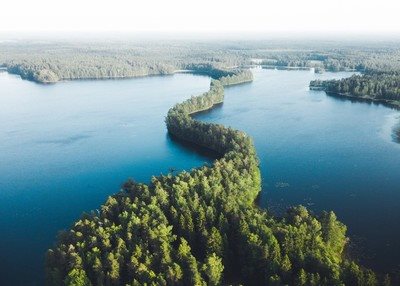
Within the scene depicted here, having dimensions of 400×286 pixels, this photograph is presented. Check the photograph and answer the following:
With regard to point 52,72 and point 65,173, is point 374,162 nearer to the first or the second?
point 65,173

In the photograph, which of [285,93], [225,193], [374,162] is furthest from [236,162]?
[285,93]

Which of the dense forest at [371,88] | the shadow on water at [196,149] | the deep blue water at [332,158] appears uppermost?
the dense forest at [371,88]

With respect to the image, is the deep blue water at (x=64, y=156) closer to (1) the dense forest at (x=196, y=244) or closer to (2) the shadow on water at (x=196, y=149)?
(2) the shadow on water at (x=196, y=149)

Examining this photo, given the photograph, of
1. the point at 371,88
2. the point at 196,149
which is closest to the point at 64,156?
the point at 196,149

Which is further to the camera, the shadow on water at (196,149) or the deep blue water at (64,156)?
the shadow on water at (196,149)

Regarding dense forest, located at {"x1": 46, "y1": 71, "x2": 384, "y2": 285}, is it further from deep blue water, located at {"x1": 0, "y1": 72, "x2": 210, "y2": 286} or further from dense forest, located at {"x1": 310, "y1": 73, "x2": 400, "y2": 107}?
dense forest, located at {"x1": 310, "y1": 73, "x2": 400, "y2": 107}

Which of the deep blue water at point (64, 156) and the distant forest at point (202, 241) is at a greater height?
the distant forest at point (202, 241)

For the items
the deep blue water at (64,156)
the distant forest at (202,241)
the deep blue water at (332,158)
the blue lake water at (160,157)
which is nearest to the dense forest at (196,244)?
the distant forest at (202,241)
